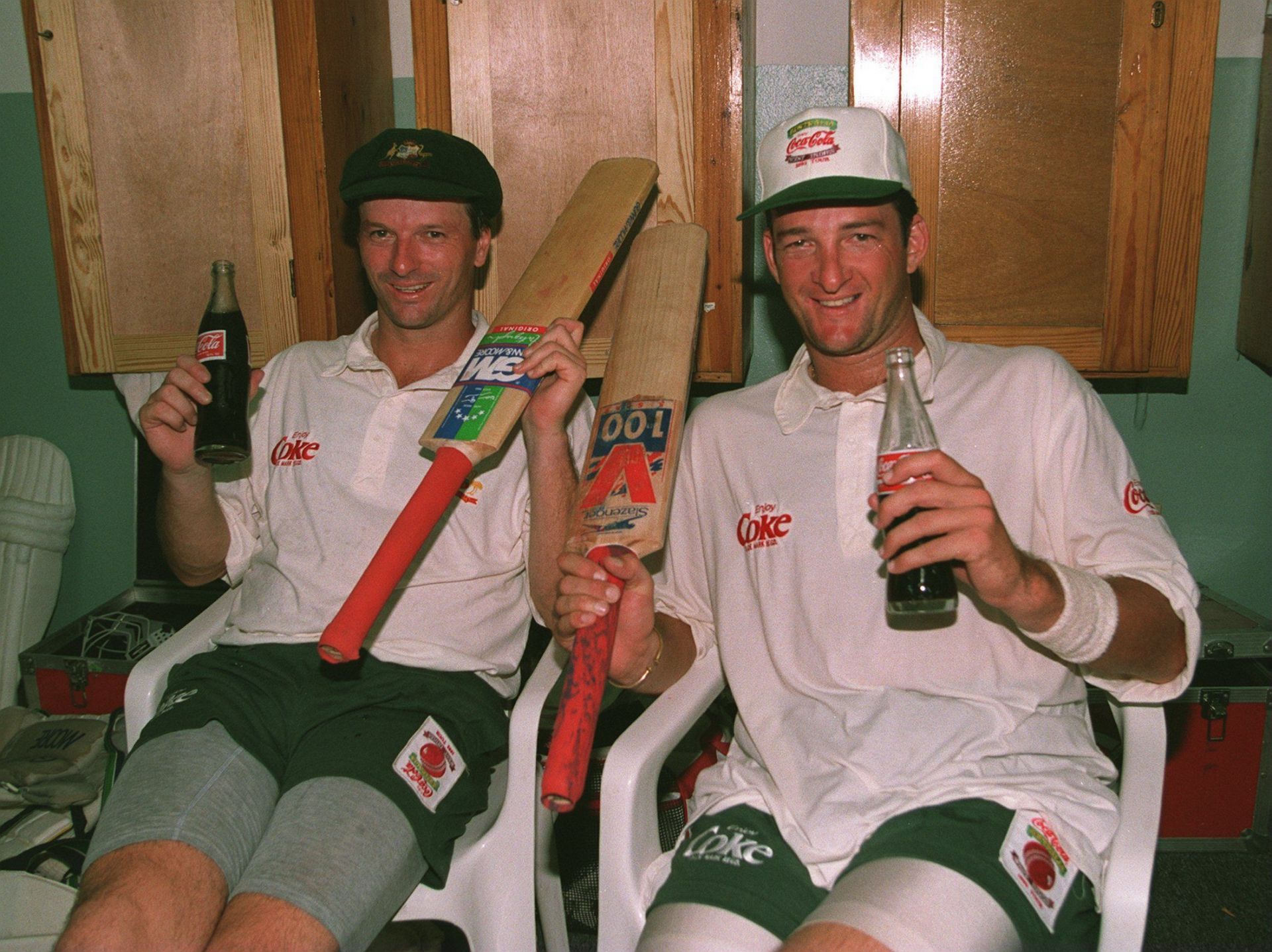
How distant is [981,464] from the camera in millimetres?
1567

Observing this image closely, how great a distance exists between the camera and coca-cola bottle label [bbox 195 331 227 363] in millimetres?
1789

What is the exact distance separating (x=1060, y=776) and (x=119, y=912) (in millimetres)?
1258

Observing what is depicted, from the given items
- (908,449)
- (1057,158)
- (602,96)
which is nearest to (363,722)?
(908,449)

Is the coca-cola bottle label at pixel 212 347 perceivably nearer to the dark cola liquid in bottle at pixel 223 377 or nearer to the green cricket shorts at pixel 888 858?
the dark cola liquid in bottle at pixel 223 377

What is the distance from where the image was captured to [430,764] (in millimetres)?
1649

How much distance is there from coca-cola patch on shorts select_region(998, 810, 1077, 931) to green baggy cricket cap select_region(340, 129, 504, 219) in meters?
1.38

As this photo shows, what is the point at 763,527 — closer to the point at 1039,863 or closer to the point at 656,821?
the point at 656,821

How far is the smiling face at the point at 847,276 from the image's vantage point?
166 centimetres

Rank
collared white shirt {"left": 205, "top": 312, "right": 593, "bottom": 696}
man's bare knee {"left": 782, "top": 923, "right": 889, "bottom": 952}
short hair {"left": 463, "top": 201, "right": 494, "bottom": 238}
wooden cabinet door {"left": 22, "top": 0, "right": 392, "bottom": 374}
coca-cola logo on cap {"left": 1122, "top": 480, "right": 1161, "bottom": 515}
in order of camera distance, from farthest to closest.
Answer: wooden cabinet door {"left": 22, "top": 0, "right": 392, "bottom": 374} < short hair {"left": 463, "top": 201, "right": 494, "bottom": 238} < collared white shirt {"left": 205, "top": 312, "right": 593, "bottom": 696} < coca-cola logo on cap {"left": 1122, "top": 480, "right": 1161, "bottom": 515} < man's bare knee {"left": 782, "top": 923, "right": 889, "bottom": 952}

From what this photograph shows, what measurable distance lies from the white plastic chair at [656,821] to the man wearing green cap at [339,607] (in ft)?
0.91

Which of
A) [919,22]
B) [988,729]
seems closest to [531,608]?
[988,729]

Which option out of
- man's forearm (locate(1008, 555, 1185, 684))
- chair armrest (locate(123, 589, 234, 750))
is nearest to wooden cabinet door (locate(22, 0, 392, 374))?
chair armrest (locate(123, 589, 234, 750))

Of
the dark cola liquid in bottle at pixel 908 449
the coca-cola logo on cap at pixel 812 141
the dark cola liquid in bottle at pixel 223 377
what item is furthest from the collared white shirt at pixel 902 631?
the dark cola liquid in bottle at pixel 223 377

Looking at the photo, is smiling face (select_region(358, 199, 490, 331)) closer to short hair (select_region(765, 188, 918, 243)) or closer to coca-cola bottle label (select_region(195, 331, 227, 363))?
coca-cola bottle label (select_region(195, 331, 227, 363))
